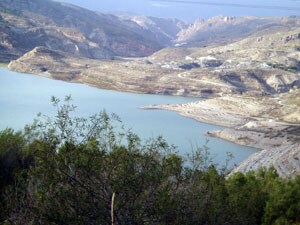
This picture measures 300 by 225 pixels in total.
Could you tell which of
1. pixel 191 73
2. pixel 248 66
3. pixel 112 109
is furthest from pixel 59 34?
pixel 112 109

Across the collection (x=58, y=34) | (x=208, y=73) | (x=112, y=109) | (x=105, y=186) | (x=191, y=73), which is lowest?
(x=112, y=109)

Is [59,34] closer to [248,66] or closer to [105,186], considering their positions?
[248,66]

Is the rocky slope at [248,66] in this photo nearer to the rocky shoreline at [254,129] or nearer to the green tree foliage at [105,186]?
the rocky shoreline at [254,129]

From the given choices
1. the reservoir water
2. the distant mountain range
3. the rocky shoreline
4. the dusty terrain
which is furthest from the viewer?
the distant mountain range

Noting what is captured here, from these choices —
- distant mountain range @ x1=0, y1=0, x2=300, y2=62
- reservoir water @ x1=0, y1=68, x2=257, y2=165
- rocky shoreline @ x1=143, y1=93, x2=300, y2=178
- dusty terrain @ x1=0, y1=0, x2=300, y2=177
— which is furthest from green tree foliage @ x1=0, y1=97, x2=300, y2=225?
distant mountain range @ x1=0, y1=0, x2=300, y2=62

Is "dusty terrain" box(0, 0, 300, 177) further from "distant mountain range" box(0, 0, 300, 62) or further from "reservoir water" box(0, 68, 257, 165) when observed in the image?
"reservoir water" box(0, 68, 257, 165)

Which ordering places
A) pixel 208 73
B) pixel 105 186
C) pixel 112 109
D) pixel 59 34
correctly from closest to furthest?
pixel 105 186 < pixel 112 109 < pixel 208 73 < pixel 59 34
